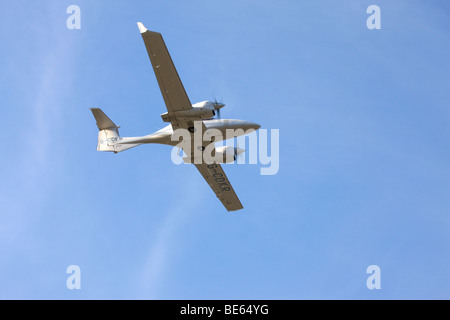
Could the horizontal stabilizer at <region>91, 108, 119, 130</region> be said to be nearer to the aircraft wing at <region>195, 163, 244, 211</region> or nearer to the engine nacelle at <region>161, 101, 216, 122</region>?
the aircraft wing at <region>195, 163, 244, 211</region>

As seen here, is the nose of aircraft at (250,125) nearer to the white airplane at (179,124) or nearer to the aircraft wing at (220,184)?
the white airplane at (179,124)

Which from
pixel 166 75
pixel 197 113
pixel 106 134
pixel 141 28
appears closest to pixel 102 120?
pixel 106 134

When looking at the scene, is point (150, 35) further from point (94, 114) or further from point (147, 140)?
point (94, 114)

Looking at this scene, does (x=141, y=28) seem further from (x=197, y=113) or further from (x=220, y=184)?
(x=220, y=184)

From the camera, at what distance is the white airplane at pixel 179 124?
36938 millimetres

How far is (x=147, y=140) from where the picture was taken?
142ft

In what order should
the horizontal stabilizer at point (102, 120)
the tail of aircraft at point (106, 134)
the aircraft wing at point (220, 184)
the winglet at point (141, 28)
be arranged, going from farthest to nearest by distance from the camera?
1. the horizontal stabilizer at point (102, 120)
2. the aircraft wing at point (220, 184)
3. the tail of aircraft at point (106, 134)
4. the winglet at point (141, 28)

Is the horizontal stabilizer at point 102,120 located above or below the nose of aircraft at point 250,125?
above

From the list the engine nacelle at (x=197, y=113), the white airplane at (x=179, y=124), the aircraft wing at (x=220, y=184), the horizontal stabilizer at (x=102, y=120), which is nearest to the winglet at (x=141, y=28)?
the white airplane at (x=179, y=124)

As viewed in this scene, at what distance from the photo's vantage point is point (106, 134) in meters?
46.5

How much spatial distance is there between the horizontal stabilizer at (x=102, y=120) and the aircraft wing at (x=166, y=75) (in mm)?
8707
